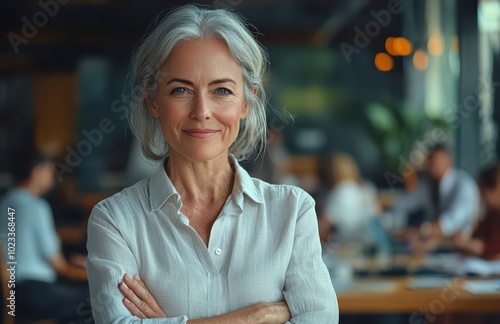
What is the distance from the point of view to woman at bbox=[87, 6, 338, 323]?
4.65 feet

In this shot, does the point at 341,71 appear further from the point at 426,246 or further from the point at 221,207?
the point at 221,207

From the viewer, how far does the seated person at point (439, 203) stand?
5.11m

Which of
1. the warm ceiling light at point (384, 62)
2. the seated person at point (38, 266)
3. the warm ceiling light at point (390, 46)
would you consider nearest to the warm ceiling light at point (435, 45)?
the warm ceiling light at point (390, 46)

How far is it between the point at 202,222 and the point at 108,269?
0.19m

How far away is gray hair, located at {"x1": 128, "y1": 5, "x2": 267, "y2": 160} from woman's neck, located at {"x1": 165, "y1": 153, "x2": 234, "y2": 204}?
0.07 m

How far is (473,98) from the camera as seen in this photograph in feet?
18.4

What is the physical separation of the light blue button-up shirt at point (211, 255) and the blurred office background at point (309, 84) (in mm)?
3737

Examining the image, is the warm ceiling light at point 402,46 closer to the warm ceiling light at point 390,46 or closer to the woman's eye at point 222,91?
the warm ceiling light at point 390,46

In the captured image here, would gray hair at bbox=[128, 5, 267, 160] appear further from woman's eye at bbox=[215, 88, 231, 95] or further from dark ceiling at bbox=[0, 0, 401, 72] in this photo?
dark ceiling at bbox=[0, 0, 401, 72]

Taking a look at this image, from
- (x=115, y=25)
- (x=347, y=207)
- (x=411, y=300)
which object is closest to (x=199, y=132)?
(x=411, y=300)

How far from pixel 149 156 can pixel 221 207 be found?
7.1 inches

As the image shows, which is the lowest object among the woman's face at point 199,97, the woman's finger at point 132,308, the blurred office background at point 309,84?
the woman's finger at point 132,308

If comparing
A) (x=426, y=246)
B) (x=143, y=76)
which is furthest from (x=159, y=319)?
Result: (x=426, y=246)

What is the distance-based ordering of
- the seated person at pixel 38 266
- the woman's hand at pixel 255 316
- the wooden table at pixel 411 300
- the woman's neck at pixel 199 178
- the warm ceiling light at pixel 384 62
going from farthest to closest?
the warm ceiling light at pixel 384 62 < the seated person at pixel 38 266 < the wooden table at pixel 411 300 < the woman's neck at pixel 199 178 < the woman's hand at pixel 255 316
